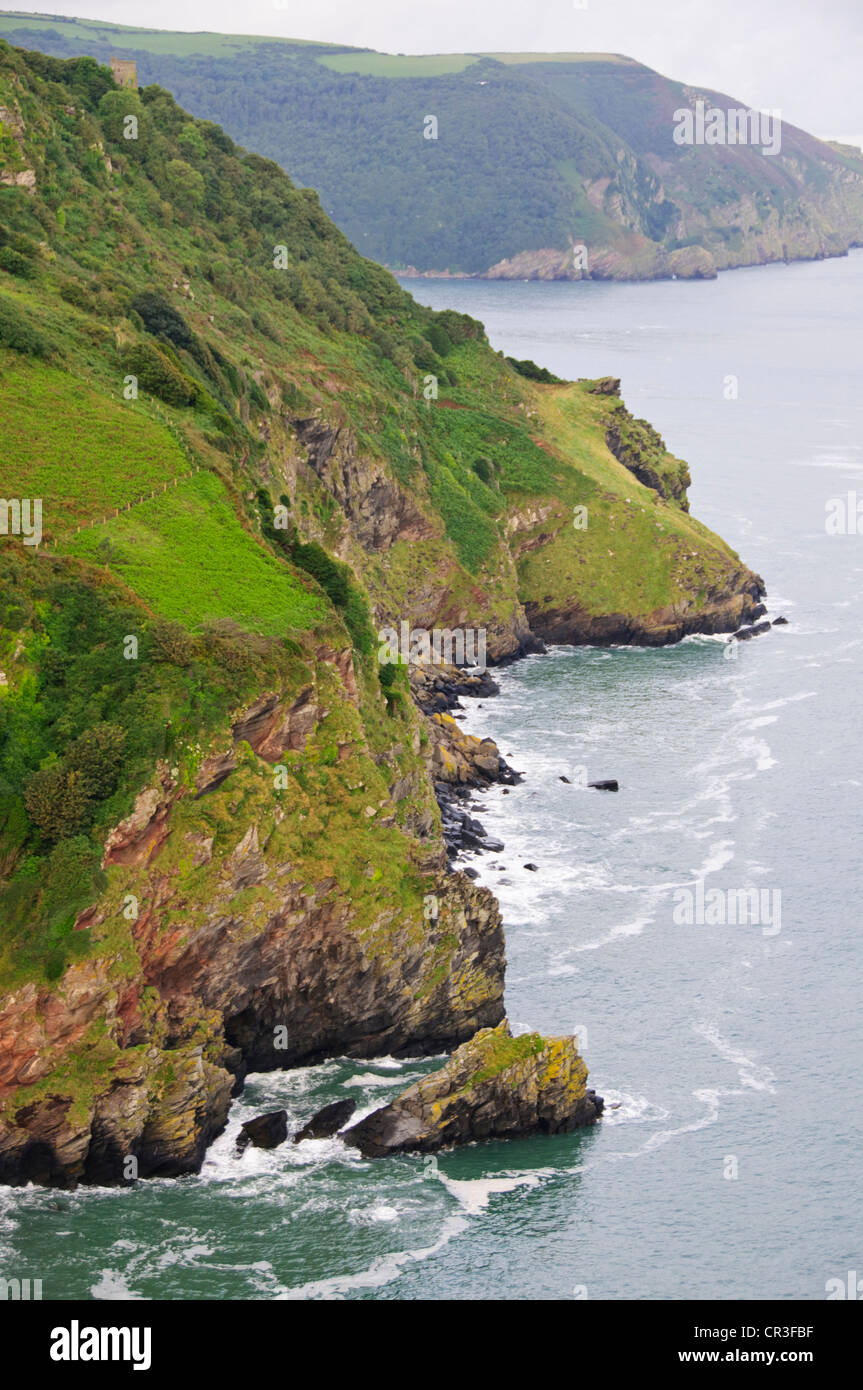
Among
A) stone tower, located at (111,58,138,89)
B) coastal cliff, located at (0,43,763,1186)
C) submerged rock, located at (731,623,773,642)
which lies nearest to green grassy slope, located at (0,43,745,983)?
coastal cliff, located at (0,43,763,1186)

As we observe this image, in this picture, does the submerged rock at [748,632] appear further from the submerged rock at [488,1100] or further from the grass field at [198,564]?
the submerged rock at [488,1100]

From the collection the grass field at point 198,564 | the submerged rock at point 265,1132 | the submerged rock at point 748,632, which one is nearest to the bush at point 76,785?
the grass field at point 198,564

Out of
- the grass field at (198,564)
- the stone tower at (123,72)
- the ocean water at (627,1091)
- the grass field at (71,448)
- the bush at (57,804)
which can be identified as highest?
the stone tower at (123,72)

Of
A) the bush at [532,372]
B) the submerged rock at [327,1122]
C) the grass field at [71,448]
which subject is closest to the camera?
the submerged rock at [327,1122]

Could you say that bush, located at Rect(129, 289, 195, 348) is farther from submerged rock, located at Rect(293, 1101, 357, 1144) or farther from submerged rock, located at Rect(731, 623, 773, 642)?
submerged rock, located at Rect(293, 1101, 357, 1144)

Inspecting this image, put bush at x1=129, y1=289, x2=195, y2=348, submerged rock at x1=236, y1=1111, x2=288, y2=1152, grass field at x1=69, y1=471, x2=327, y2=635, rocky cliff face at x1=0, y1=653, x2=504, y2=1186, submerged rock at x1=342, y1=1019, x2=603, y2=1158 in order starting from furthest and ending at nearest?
bush at x1=129, y1=289, x2=195, y2=348 → grass field at x1=69, y1=471, x2=327, y2=635 → submerged rock at x1=342, y1=1019, x2=603, y2=1158 → submerged rock at x1=236, y1=1111, x2=288, y2=1152 → rocky cliff face at x1=0, y1=653, x2=504, y2=1186

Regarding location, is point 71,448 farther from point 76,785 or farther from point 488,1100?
point 488,1100
